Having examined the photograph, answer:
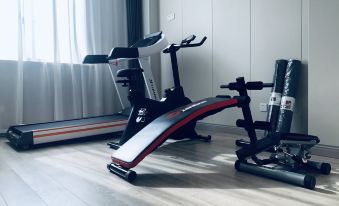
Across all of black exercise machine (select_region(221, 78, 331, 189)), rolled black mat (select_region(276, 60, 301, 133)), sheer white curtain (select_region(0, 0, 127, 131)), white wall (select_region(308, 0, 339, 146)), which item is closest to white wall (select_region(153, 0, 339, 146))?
white wall (select_region(308, 0, 339, 146))

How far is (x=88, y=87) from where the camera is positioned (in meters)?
4.51

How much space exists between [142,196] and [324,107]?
1810 mm

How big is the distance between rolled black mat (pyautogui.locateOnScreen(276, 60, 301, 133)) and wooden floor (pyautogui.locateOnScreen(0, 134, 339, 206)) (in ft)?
1.96

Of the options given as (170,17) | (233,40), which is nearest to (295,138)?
(233,40)

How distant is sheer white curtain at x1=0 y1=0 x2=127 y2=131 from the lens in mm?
3896

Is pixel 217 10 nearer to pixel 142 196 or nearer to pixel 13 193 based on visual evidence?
pixel 142 196

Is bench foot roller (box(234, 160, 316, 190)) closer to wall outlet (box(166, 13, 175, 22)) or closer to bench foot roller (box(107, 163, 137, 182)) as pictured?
bench foot roller (box(107, 163, 137, 182))

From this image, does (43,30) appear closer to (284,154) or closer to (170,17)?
(170,17)

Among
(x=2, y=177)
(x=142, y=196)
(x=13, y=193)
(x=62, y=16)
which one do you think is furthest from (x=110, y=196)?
(x=62, y=16)

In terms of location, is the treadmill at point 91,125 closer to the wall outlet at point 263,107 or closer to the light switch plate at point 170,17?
the light switch plate at point 170,17

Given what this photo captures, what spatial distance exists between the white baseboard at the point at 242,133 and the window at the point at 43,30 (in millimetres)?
2147

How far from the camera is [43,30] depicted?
4090mm

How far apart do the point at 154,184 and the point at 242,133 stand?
2007mm

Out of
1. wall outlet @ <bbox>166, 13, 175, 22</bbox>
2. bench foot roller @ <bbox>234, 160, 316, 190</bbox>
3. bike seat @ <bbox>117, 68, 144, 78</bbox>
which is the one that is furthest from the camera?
wall outlet @ <bbox>166, 13, 175, 22</bbox>
